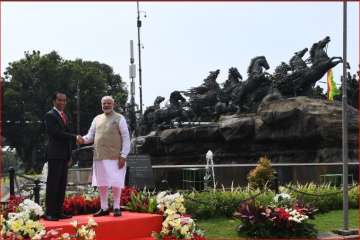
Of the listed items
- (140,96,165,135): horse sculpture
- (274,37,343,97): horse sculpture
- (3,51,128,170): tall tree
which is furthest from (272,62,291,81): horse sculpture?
(3,51,128,170): tall tree

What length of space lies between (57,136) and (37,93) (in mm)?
48795

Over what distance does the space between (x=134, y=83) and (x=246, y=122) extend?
42.1 ft

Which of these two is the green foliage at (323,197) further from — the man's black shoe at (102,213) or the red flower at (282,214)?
the man's black shoe at (102,213)

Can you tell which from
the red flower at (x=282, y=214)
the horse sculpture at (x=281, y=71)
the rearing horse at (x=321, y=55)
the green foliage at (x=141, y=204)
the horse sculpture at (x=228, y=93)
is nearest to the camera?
the green foliage at (x=141, y=204)

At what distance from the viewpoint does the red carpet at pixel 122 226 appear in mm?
7584

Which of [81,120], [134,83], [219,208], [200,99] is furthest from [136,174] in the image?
[81,120]

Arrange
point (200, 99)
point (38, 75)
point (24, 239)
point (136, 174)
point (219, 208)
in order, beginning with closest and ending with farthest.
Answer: point (24, 239), point (219, 208), point (136, 174), point (200, 99), point (38, 75)

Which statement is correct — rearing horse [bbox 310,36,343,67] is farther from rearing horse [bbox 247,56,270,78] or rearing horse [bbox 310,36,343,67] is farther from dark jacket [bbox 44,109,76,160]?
dark jacket [bbox 44,109,76,160]

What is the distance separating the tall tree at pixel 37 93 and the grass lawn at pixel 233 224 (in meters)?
45.1

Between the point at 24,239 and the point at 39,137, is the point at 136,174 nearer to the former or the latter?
the point at 24,239

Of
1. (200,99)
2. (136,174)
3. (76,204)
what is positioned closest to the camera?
(76,204)

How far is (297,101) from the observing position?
21.0m

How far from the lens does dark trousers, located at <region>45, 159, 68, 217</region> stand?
802cm

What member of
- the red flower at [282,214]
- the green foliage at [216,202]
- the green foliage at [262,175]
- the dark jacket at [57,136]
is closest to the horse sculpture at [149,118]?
the green foliage at [262,175]
